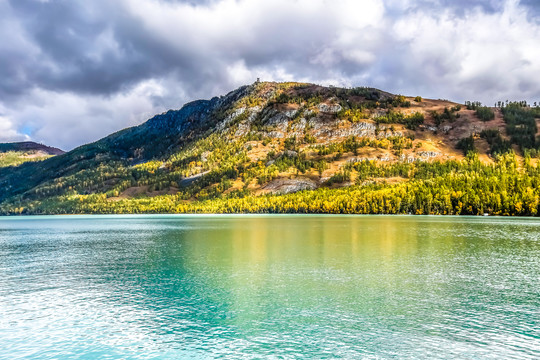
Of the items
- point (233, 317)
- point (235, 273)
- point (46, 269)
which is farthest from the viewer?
point (46, 269)

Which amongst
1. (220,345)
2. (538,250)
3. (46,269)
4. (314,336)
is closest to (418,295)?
(314,336)

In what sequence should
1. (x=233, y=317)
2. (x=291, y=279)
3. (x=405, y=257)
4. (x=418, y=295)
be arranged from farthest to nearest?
(x=405, y=257) → (x=291, y=279) → (x=418, y=295) → (x=233, y=317)

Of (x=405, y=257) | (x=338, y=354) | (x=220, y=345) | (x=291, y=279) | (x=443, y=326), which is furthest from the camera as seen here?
(x=405, y=257)

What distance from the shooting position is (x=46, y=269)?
186 feet

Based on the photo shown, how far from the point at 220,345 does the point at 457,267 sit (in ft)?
133

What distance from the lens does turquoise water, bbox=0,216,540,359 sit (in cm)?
2647

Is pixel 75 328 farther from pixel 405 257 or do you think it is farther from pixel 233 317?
pixel 405 257

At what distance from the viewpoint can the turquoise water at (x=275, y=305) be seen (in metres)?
26.5

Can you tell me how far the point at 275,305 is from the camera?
120 feet

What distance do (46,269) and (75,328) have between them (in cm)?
3122

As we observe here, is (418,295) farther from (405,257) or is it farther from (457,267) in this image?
(405,257)

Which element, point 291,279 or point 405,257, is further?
point 405,257

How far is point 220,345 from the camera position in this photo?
27016 mm

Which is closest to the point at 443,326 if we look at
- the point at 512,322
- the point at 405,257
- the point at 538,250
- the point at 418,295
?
the point at 512,322
